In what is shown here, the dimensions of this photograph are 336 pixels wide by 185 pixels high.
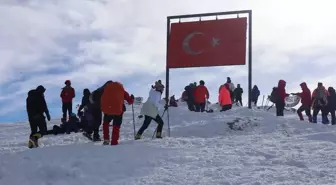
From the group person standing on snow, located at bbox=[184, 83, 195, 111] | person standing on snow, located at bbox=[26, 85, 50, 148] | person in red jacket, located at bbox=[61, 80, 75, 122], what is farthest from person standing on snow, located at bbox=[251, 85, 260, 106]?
person standing on snow, located at bbox=[26, 85, 50, 148]

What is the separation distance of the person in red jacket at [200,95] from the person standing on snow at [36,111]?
990cm

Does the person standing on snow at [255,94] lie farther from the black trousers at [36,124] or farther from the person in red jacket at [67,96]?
the black trousers at [36,124]

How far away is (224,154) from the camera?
10.0 meters

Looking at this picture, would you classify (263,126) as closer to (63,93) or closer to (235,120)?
(235,120)

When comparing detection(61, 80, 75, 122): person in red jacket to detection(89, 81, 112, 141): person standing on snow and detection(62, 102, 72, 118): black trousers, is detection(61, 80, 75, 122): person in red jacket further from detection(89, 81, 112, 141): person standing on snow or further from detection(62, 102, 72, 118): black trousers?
detection(89, 81, 112, 141): person standing on snow

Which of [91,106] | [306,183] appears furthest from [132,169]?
[91,106]

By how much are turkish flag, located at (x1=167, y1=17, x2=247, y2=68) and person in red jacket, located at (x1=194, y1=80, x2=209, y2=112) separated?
40.0 inches

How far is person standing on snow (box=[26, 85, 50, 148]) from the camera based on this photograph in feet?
39.4

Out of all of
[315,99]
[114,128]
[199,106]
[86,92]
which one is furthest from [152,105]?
[199,106]

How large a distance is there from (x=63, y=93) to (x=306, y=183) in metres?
12.8

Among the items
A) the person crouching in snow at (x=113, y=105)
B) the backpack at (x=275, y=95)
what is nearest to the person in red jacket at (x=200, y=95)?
the backpack at (x=275, y=95)

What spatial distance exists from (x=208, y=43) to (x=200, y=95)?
7.48 ft

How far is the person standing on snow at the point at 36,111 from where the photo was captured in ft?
39.4

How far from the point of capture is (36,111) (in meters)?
12.1
